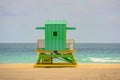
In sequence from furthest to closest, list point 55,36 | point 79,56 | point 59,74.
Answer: point 79,56 → point 55,36 → point 59,74

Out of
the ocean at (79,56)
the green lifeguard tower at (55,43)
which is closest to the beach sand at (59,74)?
the green lifeguard tower at (55,43)

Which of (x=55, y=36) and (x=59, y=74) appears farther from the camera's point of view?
(x=55, y=36)

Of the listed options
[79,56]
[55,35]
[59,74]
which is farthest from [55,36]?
[79,56]

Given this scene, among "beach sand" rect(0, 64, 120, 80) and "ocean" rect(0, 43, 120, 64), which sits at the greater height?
"ocean" rect(0, 43, 120, 64)

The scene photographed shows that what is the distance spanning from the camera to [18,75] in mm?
5742

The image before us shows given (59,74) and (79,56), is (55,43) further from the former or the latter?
(79,56)

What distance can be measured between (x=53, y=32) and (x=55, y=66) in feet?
1.99

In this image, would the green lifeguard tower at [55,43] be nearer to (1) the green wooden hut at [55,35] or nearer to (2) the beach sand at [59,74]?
(1) the green wooden hut at [55,35]

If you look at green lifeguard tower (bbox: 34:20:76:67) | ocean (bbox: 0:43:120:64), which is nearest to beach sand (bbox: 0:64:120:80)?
green lifeguard tower (bbox: 34:20:76:67)

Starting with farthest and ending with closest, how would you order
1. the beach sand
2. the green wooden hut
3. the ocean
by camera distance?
the ocean → the green wooden hut → the beach sand

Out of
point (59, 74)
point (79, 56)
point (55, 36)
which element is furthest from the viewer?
point (79, 56)

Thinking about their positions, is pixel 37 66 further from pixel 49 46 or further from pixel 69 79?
pixel 69 79

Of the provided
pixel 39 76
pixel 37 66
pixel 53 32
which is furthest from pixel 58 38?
pixel 39 76

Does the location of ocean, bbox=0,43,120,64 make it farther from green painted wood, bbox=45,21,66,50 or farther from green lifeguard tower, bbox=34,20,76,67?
green painted wood, bbox=45,21,66,50
